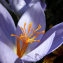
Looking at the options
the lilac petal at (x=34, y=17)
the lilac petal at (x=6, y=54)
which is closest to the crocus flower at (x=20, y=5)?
the lilac petal at (x=34, y=17)

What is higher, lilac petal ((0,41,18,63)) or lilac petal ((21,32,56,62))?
lilac petal ((0,41,18,63))

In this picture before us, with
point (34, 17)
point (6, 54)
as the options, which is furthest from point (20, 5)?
point (6, 54)

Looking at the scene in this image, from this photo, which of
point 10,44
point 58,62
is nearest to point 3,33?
point 10,44

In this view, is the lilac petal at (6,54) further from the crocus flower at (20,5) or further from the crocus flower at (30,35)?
the crocus flower at (20,5)

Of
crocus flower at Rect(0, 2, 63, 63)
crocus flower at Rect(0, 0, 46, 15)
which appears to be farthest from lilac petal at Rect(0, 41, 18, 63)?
crocus flower at Rect(0, 0, 46, 15)

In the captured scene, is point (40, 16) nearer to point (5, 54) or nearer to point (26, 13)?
point (26, 13)

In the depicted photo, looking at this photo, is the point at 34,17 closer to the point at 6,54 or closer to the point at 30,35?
the point at 30,35

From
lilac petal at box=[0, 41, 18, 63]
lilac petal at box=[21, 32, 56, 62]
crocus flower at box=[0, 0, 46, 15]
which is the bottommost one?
lilac petal at box=[21, 32, 56, 62]

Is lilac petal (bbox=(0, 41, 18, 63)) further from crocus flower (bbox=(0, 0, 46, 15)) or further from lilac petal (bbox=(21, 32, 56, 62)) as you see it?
crocus flower (bbox=(0, 0, 46, 15))
